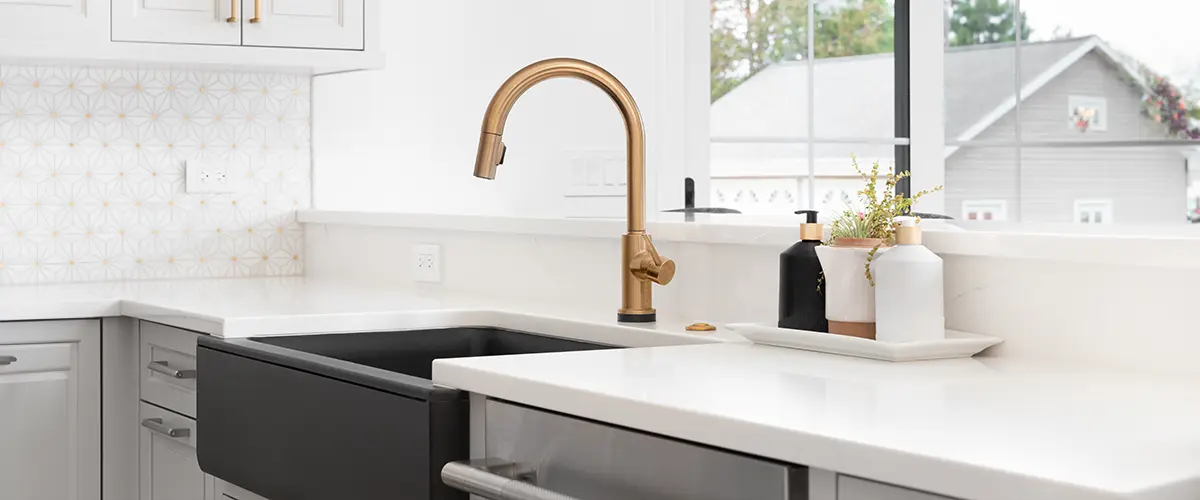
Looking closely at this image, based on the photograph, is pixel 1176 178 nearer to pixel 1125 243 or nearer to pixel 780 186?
pixel 780 186

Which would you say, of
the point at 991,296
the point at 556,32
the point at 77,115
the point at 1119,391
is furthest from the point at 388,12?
the point at 1119,391

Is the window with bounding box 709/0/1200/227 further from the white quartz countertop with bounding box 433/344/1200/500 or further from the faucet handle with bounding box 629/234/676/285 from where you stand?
the white quartz countertop with bounding box 433/344/1200/500

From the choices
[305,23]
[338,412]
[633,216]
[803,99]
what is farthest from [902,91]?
[338,412]

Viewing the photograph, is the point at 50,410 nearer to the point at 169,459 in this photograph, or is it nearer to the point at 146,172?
the point at 169,459

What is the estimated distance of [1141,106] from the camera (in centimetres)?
492

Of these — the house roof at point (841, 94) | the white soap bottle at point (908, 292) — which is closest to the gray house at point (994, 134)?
the house roof at point (841, 94)

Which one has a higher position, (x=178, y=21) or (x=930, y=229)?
(x=178, y=21)

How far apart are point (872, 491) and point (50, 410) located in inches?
73.0

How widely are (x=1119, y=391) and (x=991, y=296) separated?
0.31 m

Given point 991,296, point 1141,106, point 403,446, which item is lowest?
point 403,446

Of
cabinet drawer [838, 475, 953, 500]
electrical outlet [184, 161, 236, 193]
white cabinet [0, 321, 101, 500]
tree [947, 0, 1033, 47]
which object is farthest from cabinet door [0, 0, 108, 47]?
tree [947, 0, 1033, 47]

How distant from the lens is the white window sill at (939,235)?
4.16ft

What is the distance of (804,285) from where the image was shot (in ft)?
5.04

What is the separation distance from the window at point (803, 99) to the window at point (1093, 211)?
83cm
